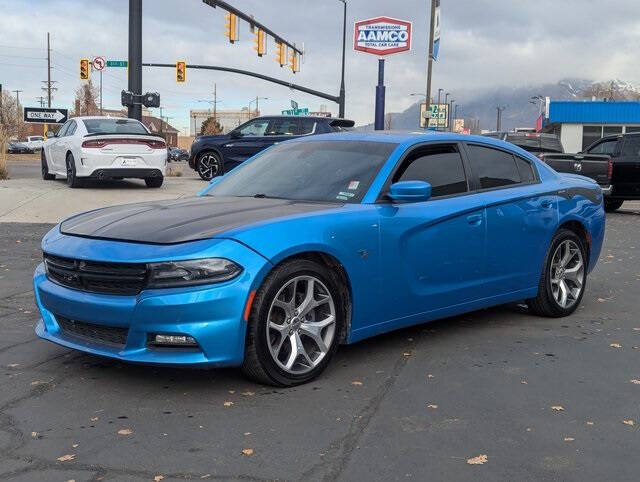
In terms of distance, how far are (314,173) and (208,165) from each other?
13.7 m

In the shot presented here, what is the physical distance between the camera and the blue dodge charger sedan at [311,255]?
3785 mm

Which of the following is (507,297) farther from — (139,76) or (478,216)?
(139,76)

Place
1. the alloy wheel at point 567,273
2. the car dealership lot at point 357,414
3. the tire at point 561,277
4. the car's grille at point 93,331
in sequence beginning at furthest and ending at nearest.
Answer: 1. the alloy wheel at point 567,273
2. the tire at point 561,277
3. the car's grille at point 93,331
4. the car dealership lot at point 357,414

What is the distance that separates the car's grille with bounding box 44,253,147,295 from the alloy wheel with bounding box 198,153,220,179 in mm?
14382

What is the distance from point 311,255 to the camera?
4246mm

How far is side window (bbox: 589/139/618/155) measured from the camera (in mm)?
18094

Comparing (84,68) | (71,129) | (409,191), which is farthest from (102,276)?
(84,68)

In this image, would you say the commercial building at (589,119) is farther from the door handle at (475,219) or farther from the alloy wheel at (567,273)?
the door handle at (475,219)

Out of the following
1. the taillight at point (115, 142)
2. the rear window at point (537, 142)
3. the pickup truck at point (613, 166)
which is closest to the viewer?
the taillight at point (115, 142)

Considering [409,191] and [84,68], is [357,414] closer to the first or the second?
[409,191]

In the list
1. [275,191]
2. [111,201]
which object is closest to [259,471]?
[275,191]

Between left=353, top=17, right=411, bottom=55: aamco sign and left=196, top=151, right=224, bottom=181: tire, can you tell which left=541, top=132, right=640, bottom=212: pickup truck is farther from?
left=353, top=17, right=411, bottom=55: aamco sign

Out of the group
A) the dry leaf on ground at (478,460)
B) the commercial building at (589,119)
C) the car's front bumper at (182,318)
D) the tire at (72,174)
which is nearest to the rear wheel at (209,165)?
the tire at (72,174)

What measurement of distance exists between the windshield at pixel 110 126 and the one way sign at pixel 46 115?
47.2 feet
